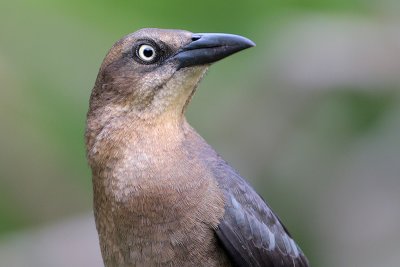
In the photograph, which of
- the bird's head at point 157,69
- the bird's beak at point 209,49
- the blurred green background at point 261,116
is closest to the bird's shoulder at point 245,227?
the bird's head at point 157,69

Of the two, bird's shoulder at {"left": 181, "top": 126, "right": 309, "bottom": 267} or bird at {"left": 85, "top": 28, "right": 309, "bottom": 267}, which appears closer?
bird at {"left": 85, "top": 28, "right": 309, "bottom": 267}

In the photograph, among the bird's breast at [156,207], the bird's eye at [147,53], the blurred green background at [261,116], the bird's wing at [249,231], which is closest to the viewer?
the bird's breast at [156,207]

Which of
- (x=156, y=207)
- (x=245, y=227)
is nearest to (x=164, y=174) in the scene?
(x=156, y=207)

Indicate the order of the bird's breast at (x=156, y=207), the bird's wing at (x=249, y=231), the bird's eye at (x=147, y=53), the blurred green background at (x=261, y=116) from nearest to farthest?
the bird's breast at (x=156, y=207) < the bird's wing at (x=249, y=231) < the bird's eye at (x=147, y=53) < the blurred green background at (x=261, y=116)

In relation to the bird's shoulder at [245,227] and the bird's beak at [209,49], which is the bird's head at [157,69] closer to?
the bird's beak at [209,49]

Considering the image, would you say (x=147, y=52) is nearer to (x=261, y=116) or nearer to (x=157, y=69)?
(x=157, y=69)

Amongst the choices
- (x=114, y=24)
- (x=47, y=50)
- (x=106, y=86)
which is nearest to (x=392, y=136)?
(x=114, y=24)

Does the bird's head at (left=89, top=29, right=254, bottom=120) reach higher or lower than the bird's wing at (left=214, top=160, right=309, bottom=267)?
higher

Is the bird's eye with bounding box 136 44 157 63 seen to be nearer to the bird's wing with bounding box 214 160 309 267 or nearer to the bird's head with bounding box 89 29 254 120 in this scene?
the bird's head with bounding box 89 29 254 120

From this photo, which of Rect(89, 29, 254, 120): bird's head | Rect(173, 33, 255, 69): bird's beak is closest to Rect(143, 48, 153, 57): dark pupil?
Rect(89, 29, 254, 120): bird's head
